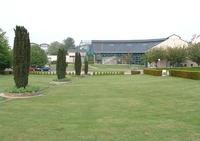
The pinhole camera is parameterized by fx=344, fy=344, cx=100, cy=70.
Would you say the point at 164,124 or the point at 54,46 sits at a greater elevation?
the point at 54,46

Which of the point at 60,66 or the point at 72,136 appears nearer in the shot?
the point at 72,136

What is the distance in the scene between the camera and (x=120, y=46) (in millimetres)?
145375

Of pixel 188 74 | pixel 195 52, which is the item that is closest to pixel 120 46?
pixel 195 52

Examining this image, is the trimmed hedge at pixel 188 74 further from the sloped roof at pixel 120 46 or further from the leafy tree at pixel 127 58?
the sloped roof at pixel 120 46

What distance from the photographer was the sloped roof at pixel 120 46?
455 feet

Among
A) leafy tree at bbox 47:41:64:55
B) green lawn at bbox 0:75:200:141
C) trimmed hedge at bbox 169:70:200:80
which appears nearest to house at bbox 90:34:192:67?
leafy tree at bbox 47:41:64:55

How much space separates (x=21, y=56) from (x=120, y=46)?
400 feet

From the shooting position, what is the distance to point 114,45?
147 metres

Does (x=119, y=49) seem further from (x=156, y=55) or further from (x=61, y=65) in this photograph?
(x=61, y=65)

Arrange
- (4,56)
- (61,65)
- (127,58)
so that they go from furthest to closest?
(127,58), (4,56), (61,65)

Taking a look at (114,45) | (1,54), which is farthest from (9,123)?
(114,45)

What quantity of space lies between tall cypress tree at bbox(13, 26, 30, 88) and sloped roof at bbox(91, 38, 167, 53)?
113 metres

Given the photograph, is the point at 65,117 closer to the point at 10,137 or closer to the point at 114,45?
the point at 10,137

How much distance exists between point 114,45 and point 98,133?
452 ft
